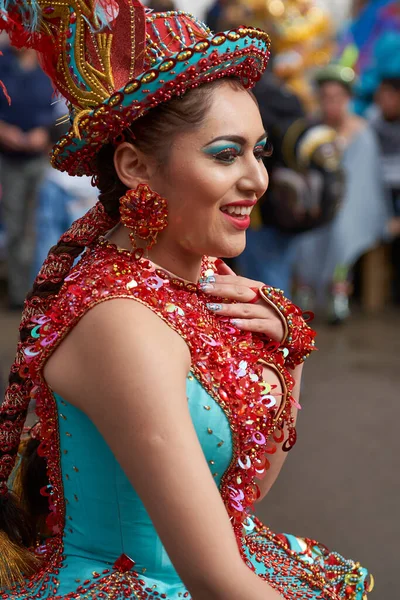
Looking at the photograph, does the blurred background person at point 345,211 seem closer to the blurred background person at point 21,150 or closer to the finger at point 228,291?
the blurred background person at point 21,150

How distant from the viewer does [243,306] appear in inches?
72.3

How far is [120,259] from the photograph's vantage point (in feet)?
5.48

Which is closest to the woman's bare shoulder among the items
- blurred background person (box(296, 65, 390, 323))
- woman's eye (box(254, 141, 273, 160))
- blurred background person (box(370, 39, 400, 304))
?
woman's eye (box(254, 141, 273, 160))

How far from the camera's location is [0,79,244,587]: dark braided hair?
1.71m

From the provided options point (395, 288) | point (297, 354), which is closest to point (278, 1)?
point (395, 288)

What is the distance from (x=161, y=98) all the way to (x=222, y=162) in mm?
158

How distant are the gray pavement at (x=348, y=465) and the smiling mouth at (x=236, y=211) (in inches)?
66.7

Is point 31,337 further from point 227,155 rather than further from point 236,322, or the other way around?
point 227,155

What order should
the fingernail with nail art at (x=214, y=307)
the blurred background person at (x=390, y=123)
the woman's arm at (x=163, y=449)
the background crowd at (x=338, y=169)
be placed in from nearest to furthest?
the woman's arm at (x=163, y=449)
the fingernail with nail art at (x=214, y=307)
the background crowd at (x=338, y=169)
the blurred background person at (x=390, y=123)

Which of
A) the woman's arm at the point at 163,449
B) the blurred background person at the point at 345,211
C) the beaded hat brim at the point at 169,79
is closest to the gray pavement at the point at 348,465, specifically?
the blurred background person at the point at 345,211

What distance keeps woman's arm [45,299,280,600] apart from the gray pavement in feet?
5.49

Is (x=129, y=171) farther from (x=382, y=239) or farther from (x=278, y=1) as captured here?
(x=382, y=239)

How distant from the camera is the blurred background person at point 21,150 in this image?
22.7 ft

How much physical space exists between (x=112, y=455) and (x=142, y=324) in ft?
0.84
